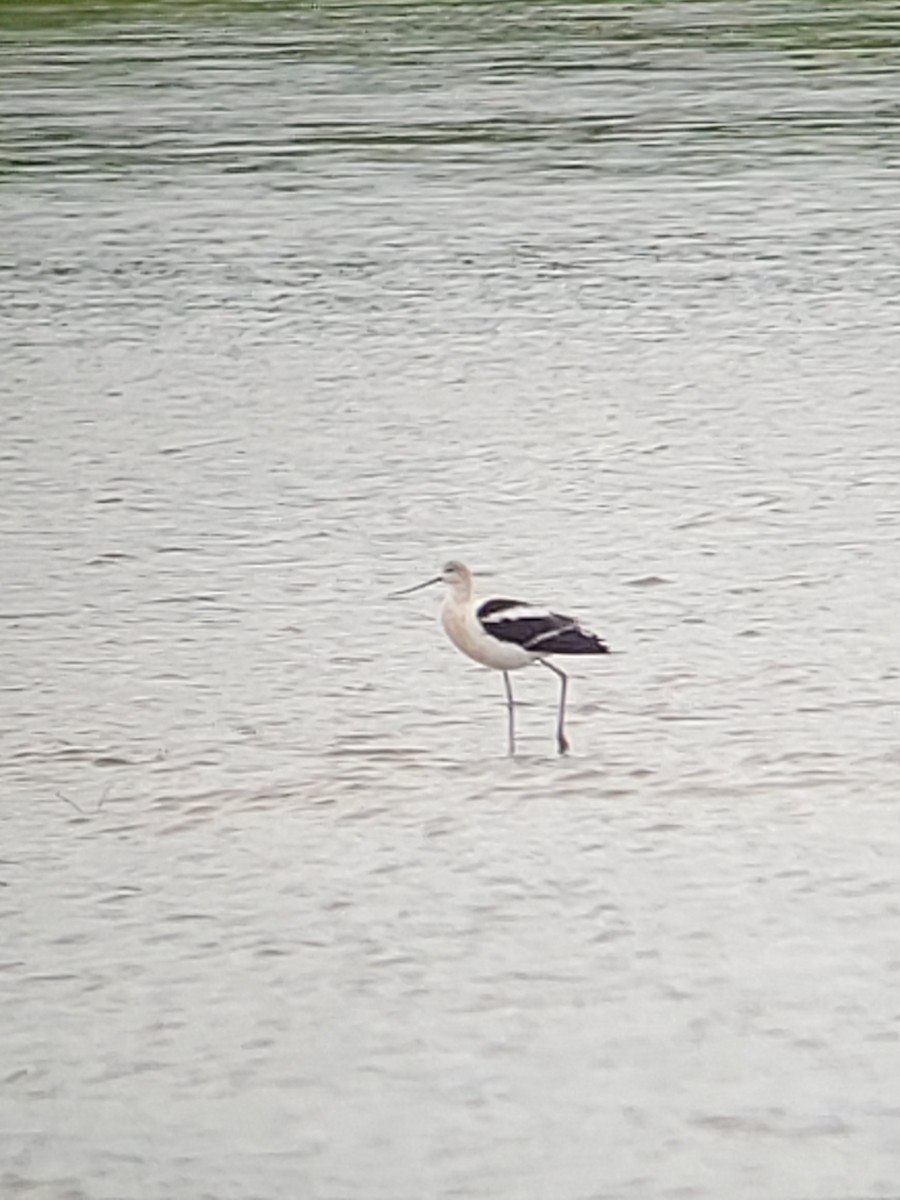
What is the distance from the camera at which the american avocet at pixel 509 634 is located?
29.9ft

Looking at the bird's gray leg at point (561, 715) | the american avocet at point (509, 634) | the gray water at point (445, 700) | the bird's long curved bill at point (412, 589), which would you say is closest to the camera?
the gray water at point (445, 700)

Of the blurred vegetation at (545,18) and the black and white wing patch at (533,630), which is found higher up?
the black and white wing patch at (533,630)

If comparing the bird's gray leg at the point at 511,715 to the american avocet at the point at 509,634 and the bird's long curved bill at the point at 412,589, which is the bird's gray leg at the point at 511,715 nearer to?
the american avocet at the point at 509,634

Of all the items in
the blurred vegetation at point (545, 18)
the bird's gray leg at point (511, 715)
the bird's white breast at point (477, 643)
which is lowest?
the blurred vegetation at point (545, 18)

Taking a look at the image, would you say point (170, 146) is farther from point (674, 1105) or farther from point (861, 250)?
point (674, 1105)

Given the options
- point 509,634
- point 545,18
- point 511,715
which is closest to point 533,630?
point 509,634

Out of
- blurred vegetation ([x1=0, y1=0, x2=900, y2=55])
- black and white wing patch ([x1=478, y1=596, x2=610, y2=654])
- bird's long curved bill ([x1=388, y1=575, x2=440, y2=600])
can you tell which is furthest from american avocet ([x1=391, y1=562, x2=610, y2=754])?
blurred vegetation ([x1=0, y1=0, x2=900, y2=55])

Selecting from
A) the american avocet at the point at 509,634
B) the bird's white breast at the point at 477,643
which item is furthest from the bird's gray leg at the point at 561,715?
the bird's white breast at the point at 477,643

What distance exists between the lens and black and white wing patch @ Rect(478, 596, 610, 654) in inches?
358

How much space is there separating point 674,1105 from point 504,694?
127 inches

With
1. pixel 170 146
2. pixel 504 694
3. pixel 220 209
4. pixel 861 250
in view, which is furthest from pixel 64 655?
pixel 170 146

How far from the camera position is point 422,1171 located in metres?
6.22

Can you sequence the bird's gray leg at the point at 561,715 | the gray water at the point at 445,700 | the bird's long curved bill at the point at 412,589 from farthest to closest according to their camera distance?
the bird's long curved bill at the point at 412,589, the bird's gray leg at the point at 561,715, the gray water at the point at 445,700

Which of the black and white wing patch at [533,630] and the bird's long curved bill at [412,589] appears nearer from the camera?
the black and white wing patch at [533,630]
